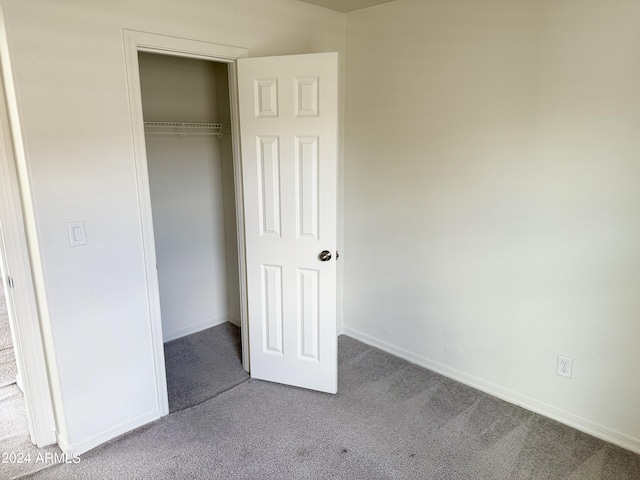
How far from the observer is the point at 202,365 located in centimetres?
314

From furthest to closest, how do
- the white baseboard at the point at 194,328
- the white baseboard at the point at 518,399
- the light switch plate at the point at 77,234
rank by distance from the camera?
the white baseboard at the point at 194,328, the white baseboard at the point at 518,399, the light switch plate at the point at 77,234

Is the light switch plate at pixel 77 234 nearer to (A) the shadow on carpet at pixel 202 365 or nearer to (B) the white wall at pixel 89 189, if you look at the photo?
(B) the white wall at pixel 89 189

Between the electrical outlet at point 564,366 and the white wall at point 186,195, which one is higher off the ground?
the white wall at point 186,195

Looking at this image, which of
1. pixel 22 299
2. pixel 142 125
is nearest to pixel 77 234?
pixel 22 299

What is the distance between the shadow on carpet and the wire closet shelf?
5.32ft

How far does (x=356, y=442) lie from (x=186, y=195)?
7.36 feet

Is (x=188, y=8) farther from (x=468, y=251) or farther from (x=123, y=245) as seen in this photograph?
(x=468, y=251)

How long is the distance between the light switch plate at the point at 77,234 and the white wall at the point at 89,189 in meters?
0.03

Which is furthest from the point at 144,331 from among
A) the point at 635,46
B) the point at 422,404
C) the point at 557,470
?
the point at 635,46

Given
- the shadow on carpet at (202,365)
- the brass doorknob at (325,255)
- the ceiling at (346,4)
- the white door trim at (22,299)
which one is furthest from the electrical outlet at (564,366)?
the white door trim at (22,299)

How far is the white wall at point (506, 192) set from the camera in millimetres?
2158

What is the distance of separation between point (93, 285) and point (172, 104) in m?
1.70

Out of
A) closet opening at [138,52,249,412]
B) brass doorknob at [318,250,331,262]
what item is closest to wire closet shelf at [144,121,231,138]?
closet opening at [138,52,249,412]

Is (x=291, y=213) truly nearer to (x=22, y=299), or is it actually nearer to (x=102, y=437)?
(x=22, y=299)
